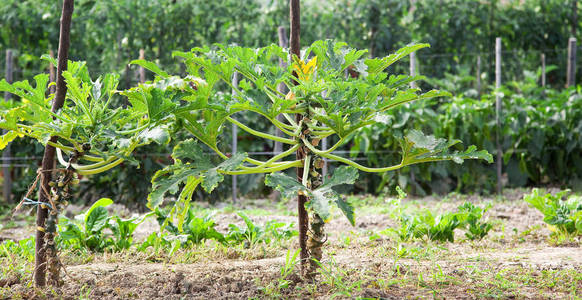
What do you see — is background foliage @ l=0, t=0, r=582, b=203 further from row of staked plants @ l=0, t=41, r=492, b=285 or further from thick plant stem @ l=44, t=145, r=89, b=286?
row of staked plants @ l=0, t=41, r=492, b=285

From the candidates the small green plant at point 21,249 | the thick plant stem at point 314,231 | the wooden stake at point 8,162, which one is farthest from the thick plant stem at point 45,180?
the wooden stake at point 8,162

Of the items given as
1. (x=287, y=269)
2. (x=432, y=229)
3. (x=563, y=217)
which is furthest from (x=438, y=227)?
(x=287, y=269)

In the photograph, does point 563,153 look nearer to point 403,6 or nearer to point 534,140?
point 534,140

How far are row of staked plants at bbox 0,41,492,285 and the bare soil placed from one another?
0.18 metres

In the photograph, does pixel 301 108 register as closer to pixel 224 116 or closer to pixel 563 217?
pixel 224 116

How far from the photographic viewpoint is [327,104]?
2375mm

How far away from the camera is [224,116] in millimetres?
2357

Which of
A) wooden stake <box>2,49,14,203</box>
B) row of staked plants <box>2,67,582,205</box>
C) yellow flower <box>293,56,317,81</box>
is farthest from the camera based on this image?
row of staked plants <box>2,67,582,205</box>

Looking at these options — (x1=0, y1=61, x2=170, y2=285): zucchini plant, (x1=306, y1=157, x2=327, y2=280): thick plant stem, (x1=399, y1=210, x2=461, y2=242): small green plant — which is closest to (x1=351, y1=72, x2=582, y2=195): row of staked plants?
(x1=399, y1=210, x2=461, y2=242): small green plant

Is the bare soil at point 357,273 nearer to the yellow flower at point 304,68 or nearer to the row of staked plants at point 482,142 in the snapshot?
the yellow flower at point 304,68

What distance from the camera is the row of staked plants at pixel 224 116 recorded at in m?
Answer: 2.24

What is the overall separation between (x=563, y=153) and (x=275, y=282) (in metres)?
5.33

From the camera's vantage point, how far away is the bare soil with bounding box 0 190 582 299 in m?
2.53

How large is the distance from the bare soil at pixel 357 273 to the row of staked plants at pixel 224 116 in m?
0.18
